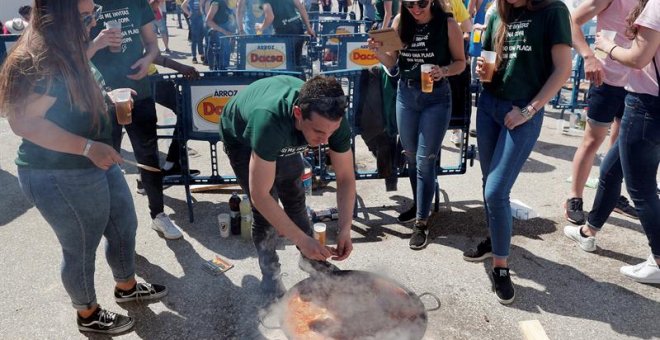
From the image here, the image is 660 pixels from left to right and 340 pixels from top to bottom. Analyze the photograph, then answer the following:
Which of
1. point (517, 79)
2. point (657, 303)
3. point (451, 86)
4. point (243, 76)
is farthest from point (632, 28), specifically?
point (243, 76)

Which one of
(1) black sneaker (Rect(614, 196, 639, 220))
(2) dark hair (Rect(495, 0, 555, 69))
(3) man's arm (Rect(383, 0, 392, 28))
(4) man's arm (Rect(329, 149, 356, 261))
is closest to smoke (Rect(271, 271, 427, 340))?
(4) man's arm (Rect(329, 149, 356, 261))

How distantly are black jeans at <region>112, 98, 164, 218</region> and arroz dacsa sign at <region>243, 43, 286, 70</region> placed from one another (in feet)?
11.7

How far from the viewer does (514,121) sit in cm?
321

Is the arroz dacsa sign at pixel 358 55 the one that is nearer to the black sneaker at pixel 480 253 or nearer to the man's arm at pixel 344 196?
the black sneaker at pixel 480 253

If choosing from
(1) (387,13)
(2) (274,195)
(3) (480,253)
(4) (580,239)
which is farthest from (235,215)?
(1) (387,13)

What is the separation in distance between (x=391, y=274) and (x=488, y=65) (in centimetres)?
156

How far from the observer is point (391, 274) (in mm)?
3445

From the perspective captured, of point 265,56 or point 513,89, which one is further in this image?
point 265,56

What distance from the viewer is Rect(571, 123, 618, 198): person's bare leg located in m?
4.34

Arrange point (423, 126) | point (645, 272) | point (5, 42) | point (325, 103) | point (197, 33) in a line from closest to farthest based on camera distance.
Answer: point (325, 103) < point (645, 272) < point (423, 126) < point (5, 42) < point (197, 33)

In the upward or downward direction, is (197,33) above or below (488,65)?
below

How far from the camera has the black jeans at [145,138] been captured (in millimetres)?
4027

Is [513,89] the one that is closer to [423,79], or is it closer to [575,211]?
[423,79]

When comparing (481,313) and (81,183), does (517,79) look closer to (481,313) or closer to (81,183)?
(481,313)
